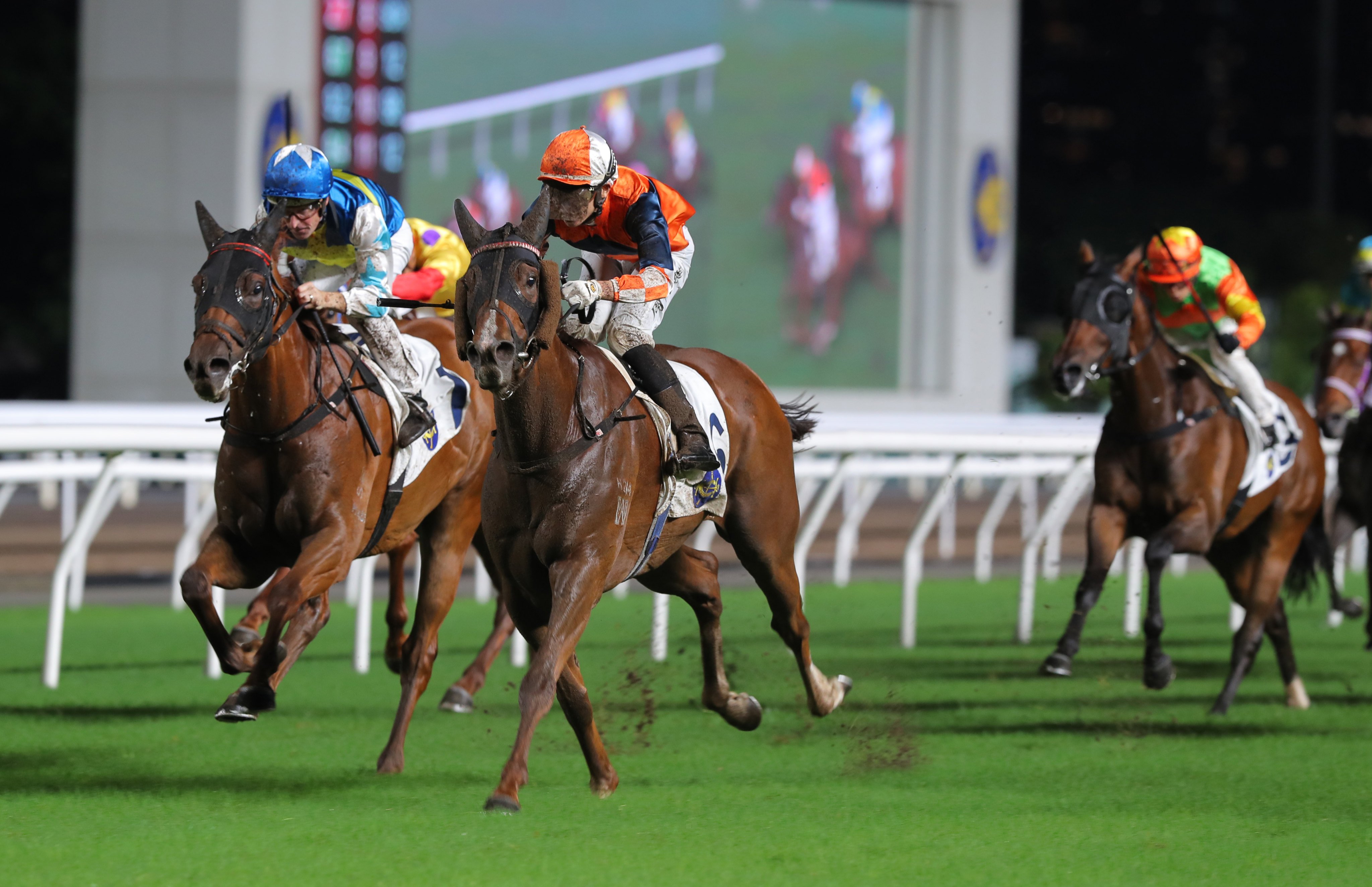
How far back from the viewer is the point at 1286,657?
20.7 feet

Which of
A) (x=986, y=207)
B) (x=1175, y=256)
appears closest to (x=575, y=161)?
(x=1175, y=256)

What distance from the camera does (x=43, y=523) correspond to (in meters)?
10.5

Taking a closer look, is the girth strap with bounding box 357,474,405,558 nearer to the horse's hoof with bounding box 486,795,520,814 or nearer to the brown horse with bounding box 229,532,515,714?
the brown horse with bounding box 229,532,515,714

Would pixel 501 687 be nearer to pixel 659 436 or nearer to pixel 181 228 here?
pixel 659 436

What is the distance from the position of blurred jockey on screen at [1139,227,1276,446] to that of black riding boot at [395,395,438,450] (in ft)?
9.23

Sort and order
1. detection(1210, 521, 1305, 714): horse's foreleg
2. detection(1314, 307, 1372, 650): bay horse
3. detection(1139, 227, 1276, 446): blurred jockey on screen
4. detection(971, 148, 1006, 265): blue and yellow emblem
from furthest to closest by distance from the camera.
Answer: detection(971, 148, 1006, 265): blue and yellow emblem < detection(1314, 307, 1372, 650): bay horse < detection(1139, 227, 1276, 446): blurred jockey on screen < detection(1210, 521, 1305, 714): horse's foreleg

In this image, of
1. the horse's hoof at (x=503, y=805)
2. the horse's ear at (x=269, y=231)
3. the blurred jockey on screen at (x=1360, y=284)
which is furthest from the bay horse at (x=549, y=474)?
the blurred jockey on screen at (x=1360, y=284)

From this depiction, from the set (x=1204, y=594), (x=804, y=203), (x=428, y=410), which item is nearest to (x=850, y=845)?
(x=428, y=410)

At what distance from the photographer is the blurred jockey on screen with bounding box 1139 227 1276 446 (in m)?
6.21

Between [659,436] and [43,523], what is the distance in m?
7.36

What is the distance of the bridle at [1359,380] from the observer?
741 centimetres

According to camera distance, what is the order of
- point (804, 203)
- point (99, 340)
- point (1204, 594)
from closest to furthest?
point (1204, 594)
point (99, 340)
point (804, 203)

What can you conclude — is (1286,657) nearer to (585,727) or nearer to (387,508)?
(585,727)

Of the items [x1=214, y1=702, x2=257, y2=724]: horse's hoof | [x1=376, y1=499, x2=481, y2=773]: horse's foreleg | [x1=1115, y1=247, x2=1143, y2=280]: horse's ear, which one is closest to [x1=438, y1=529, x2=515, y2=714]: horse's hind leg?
[x1=376, y1=499, x2=481, y2=773]: horse's foreleg
